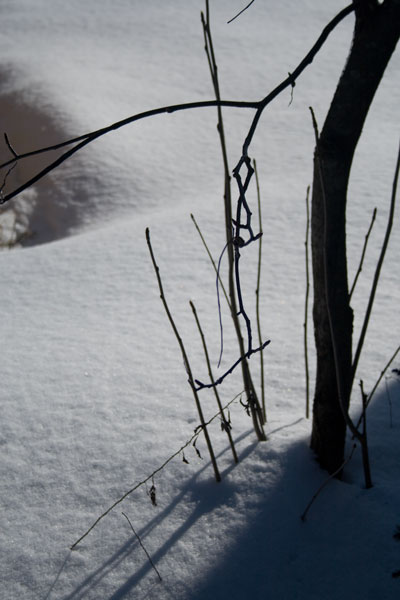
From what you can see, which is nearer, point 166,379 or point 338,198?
point 338,198

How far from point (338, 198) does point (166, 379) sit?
2.56ft

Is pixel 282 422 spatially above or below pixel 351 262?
below

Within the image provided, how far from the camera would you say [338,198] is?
1.00 m

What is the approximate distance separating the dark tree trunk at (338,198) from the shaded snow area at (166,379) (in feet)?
0.59

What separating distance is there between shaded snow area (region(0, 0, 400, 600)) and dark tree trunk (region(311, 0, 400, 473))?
180 millimetres

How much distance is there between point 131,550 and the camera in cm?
110

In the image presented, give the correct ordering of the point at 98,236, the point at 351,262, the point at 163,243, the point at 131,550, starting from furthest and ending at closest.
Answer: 1. the point at 98,236
2. the point at 163,243
3. the point at 351,262
4. the point at 131,550

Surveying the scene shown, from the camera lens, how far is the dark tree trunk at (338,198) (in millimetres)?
933

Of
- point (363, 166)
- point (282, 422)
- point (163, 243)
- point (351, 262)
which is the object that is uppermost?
point (363, 166)

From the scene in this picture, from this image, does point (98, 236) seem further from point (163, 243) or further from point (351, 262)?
point (351, 262)

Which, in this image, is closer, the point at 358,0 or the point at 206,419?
the point at 358,0

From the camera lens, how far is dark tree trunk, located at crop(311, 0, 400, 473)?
3.06ft

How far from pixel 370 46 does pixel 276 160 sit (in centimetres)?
253

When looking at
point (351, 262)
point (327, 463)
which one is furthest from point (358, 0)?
point (351, 262)
